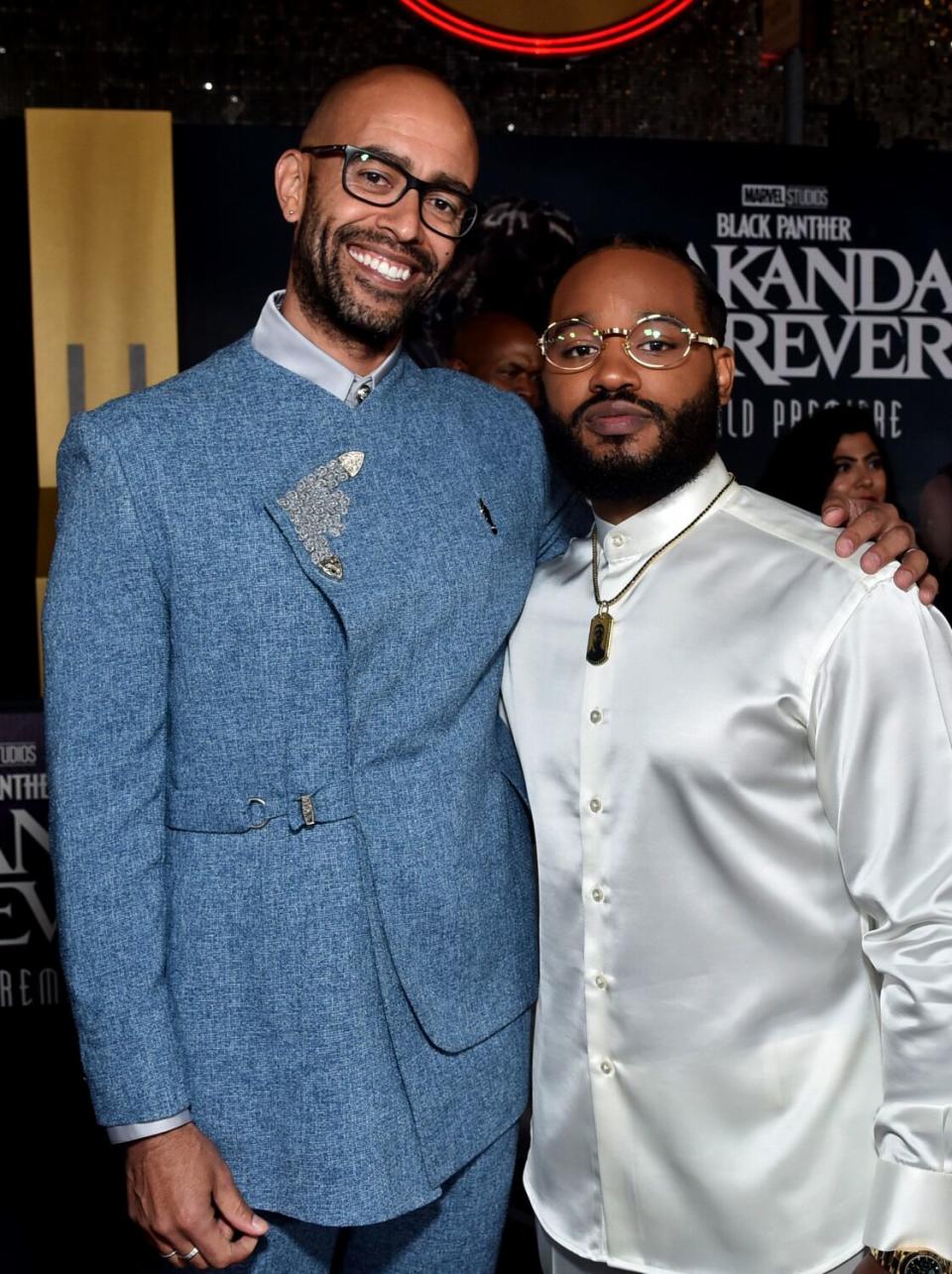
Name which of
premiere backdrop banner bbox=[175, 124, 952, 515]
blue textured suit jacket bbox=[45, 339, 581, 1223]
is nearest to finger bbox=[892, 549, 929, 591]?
blue textured suit jacket bbox=[45, 339, 581, 1223]

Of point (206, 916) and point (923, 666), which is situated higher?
point (923, 666)

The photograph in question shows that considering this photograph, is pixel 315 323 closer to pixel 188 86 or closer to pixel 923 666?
pixel 923 666

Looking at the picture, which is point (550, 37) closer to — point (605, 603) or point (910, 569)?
point (605, 603)

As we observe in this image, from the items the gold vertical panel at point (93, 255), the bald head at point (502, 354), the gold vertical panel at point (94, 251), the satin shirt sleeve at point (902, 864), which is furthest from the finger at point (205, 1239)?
the gold vertical panel at point (94, 251)

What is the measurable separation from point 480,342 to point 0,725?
1.40 metres

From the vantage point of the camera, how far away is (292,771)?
1.42 meters

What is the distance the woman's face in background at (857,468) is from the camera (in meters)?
3.45

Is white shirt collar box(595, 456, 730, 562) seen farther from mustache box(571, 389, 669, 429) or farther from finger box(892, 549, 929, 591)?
finger box(892, 549, 929, 591)

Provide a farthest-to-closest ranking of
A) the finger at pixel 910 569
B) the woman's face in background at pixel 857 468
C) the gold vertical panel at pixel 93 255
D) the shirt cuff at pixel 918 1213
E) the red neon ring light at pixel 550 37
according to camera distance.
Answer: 1. the woman's face in background at pixel 857 468
2. the gold vertical panel at pixel 93 255
3. the red neon ring light at pixel 550 37
4. the finger at pixel 910 569
5. the shirt cuff at pixel 918 1213

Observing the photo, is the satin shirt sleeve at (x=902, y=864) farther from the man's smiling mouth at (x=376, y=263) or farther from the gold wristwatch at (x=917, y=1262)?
the man's smiling mouth at (x=376, y=263)

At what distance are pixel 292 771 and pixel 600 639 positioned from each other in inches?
15.1

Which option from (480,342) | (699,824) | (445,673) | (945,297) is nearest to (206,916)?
(445,673)

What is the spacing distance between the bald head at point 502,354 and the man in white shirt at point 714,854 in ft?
4.88

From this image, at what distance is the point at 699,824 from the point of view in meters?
1.46
